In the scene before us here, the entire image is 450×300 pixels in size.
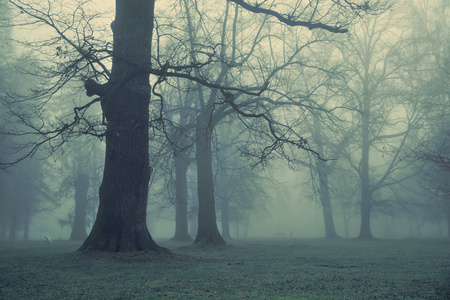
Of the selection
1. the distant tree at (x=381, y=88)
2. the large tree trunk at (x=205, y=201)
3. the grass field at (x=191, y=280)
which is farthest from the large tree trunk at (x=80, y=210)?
the grass field at (x=191, y=280)

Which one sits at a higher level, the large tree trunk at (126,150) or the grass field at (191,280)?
the large tree trunk at (126,150)

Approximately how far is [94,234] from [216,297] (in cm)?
503

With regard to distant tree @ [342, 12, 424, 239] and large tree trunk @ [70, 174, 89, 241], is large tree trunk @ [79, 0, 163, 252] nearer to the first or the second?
distant tree @ [342, 12, 424, 239]

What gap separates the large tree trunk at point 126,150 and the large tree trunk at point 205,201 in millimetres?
6108

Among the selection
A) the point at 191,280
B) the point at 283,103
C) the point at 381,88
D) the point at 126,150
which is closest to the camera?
the point at 191,280

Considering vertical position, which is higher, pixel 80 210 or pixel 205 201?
pixel 80 210

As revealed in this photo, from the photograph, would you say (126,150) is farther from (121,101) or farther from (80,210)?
(80,210)

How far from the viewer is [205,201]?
16109 mm

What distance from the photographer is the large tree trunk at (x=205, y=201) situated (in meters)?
15.6

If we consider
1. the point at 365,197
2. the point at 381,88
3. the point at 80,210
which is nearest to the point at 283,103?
the point at 381,88

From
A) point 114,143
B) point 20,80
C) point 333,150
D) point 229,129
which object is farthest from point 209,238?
point 20,80

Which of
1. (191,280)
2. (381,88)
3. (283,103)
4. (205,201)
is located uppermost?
(381,88)

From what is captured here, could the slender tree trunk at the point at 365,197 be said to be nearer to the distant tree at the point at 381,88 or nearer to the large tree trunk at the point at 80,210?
the distant tree at the point at 381,88

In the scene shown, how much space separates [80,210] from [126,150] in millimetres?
19402
